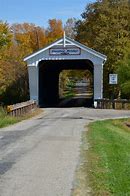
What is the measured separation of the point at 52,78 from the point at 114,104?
707 inches

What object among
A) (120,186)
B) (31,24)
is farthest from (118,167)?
(31,24)

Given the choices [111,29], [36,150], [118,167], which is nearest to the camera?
[118,167]

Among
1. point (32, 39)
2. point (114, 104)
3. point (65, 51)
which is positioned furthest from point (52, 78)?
point (32, 39)

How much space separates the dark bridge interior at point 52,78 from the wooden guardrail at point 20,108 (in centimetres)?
808

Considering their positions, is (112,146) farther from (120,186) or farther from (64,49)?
(64,49)

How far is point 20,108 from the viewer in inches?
1292

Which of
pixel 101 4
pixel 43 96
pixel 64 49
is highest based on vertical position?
pixel 101 4

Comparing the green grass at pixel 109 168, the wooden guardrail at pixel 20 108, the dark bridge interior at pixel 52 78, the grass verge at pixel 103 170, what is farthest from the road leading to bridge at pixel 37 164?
the dark bridge interior at pixel 52 78

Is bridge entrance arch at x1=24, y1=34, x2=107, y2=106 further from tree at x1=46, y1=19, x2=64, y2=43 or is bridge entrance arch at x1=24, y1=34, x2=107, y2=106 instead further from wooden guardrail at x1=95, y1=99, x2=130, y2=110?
tree at x1=46, y1=19, x2=64, y2=43

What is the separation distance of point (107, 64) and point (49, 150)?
3997 centimetres

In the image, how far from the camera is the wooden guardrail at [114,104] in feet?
136

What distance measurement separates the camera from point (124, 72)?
43.2m

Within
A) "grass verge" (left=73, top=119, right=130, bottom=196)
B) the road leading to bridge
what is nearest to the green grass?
"grass verge" (left=73, top=119, right=130, bottom=196)

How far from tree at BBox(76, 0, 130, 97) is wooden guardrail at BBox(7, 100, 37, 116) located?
14.5 meters
